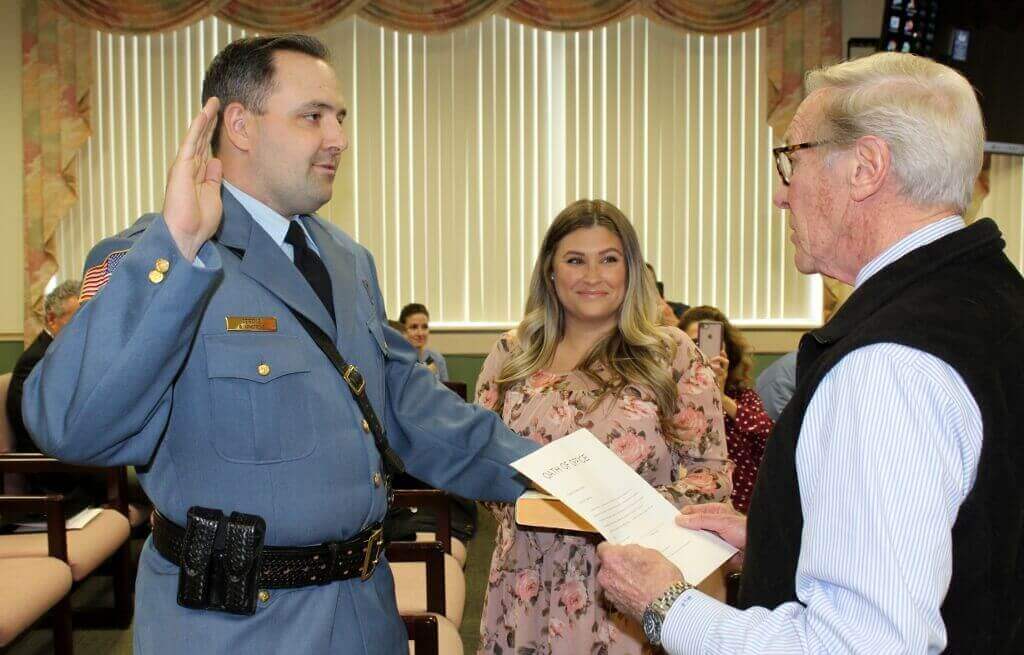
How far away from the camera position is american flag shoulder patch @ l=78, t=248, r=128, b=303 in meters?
1.38

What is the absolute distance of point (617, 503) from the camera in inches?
61.2

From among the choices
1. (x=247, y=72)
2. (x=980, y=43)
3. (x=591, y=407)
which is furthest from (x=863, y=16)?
(x=247, y=72)

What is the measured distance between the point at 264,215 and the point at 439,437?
20.9 inches

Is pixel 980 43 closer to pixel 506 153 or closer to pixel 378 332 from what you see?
pixel 506 153

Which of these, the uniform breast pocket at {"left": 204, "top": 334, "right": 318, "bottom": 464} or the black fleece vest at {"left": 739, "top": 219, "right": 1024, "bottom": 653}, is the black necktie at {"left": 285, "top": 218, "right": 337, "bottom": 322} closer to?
the uniform breast pocket at {"left": 204, "top": 334, "right": 318, "bottom": 464}

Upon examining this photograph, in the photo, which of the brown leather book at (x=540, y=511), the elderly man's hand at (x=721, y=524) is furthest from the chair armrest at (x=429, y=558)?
the elderly man's hand at (x=721, y=524)

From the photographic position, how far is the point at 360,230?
6.85m

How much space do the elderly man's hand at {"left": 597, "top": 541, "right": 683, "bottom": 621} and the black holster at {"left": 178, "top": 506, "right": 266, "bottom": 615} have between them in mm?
500

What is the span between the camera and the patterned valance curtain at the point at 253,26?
6.47 metres

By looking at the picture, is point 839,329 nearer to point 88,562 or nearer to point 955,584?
point 955,584

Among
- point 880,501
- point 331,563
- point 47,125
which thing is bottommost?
point 331,563

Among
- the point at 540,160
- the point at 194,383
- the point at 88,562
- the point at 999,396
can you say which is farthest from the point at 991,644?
the point at 540,160

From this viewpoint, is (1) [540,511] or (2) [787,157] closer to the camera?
(2) [787,157]

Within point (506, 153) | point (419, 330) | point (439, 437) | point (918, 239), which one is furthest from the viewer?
point (506, 153)
